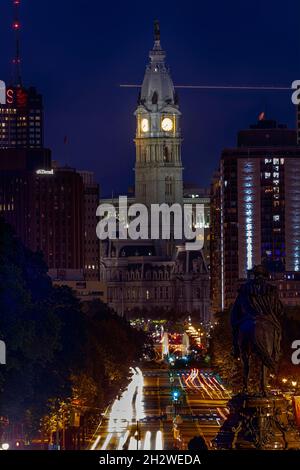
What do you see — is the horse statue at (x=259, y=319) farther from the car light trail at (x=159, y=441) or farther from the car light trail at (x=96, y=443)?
the car light trail at (x=96, y=443)

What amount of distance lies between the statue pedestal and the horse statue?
571 mm

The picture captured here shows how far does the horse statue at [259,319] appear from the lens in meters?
31.3

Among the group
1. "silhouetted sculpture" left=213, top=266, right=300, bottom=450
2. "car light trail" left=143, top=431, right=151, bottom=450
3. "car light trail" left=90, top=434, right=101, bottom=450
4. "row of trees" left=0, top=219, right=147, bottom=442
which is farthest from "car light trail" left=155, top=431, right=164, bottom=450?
"silhouetted sculpture" left=213, top=266, right=300, bottom=450

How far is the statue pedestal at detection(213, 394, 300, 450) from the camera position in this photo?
3122 centimetres

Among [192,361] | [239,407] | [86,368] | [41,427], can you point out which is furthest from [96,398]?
[192,361]

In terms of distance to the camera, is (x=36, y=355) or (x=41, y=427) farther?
(x=41, y=427)

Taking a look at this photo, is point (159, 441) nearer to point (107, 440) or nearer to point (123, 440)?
point (123, 440)

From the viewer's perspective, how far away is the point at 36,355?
58.1 m

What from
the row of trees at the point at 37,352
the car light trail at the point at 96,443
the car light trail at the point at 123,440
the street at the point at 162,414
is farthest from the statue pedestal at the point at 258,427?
the car light trail at the point at 96,443

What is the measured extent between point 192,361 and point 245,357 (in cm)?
14506

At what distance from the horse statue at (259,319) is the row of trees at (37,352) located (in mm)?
21049

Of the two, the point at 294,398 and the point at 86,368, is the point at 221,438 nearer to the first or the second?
the point at 294,398

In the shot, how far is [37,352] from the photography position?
58.1 metres

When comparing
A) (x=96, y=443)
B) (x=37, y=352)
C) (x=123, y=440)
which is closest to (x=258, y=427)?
(x=37, y=352)
